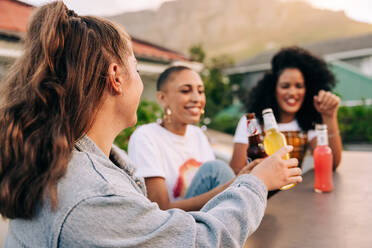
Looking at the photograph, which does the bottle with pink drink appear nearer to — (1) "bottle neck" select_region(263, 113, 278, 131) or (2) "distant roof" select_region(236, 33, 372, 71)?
(1) "bottle neck" select_region(263, 113, 278, 131)

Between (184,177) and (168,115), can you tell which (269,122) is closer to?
(184,177)

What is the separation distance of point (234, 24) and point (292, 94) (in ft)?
428

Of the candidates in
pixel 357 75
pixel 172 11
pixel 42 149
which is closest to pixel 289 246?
pixel 42 149

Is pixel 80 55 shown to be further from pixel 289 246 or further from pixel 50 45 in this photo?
pixel 289 246

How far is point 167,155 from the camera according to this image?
233cm

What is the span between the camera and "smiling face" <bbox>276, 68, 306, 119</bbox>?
3.03m

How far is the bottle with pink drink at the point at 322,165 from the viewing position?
6.06 feet

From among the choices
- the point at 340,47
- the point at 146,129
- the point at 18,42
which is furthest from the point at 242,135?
the point at 340,47

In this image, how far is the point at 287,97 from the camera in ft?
10.0

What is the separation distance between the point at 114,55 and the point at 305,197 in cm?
126

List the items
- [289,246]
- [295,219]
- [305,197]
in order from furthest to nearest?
[305,197] < [295,219] < [289,246]

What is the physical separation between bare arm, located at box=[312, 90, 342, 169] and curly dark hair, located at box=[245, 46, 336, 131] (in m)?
0.45

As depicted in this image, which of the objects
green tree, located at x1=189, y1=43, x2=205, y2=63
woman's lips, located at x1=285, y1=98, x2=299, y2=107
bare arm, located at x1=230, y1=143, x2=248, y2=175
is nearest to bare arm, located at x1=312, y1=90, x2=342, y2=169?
woman's lips, located at x1=285, y1=98, x2=299, y2=107

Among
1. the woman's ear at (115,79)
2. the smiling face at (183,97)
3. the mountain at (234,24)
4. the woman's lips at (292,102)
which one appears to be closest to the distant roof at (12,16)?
the smiling face at (183,97)
